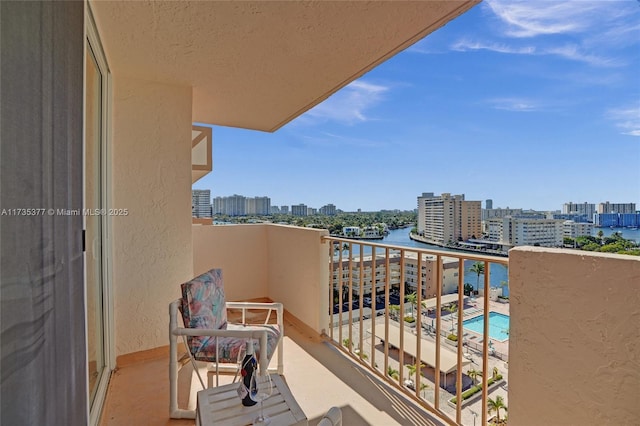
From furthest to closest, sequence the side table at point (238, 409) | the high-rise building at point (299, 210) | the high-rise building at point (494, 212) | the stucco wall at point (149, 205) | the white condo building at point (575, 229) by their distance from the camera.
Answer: the high-rise building at point (299, 210) < the stucco wall at point (149, 205) < the high-rise building at point (494, 212) < the white condo building at point (575, 229) < the side table at point (238, 409)

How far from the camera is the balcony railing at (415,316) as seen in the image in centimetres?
183

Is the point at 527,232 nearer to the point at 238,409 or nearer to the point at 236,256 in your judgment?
the point at 238,409

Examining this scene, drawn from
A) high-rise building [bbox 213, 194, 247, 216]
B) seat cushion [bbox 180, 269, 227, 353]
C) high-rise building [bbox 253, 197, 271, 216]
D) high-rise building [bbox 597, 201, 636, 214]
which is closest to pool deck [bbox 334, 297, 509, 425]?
high-rise building [bbox 597, 201, 636, 214]

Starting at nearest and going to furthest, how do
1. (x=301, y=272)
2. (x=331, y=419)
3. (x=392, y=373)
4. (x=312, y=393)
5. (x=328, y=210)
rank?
(x=331, y=419), (x=312, y=393), (x=392, y=373), (x=301, y=272), (x=328, y=210)

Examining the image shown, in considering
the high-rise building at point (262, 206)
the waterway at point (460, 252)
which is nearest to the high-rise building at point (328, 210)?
the high-rise building at point (262, 206)

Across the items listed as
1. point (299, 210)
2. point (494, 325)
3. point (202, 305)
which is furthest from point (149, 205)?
point (494, 325)

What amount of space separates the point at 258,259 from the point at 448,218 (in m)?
2.61

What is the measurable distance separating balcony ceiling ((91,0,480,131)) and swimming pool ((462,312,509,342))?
180 cm

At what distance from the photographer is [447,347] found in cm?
213

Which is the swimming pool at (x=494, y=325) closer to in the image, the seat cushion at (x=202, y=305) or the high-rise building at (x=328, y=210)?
the seat cushion at (x=202, y=305)

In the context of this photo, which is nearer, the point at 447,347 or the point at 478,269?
the point at 478,269

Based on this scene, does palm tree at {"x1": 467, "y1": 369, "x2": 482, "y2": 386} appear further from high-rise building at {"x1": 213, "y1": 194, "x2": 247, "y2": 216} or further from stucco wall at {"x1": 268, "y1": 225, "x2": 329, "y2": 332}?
high-rise building at {"x1": 213, "y1": 194, "x2": 247, "y2": 216}

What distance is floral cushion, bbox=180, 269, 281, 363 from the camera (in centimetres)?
203

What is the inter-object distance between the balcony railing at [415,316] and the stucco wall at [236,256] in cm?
152
